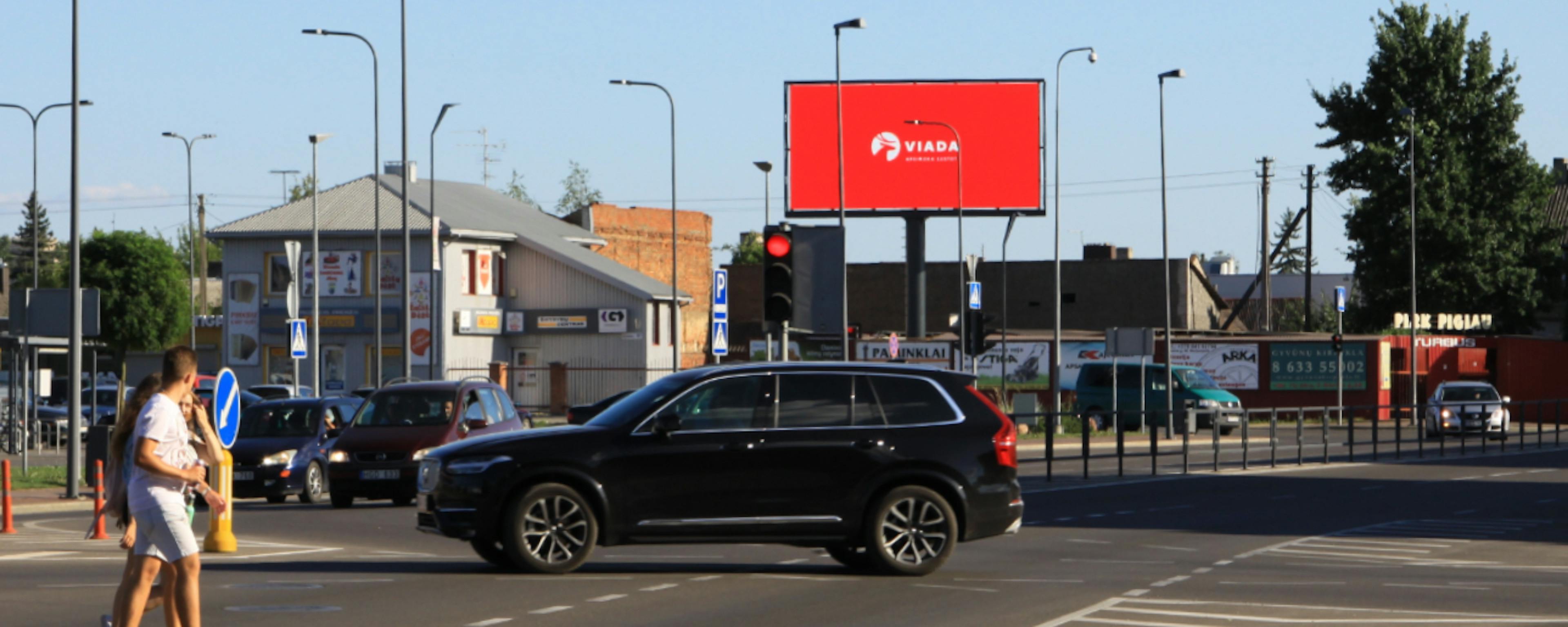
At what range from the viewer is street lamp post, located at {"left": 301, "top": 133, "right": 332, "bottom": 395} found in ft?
140

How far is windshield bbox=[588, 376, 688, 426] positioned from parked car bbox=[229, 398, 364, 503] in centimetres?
1106

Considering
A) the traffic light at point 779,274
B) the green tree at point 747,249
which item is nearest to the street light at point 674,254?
the traffic light at point 779,274

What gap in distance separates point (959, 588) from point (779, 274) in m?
7.25

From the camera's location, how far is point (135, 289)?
74500mm

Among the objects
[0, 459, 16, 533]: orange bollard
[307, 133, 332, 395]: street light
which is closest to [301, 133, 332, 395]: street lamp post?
[307, 133, 332, 395]: street light

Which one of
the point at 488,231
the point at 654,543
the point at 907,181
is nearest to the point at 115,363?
the point at 488,231

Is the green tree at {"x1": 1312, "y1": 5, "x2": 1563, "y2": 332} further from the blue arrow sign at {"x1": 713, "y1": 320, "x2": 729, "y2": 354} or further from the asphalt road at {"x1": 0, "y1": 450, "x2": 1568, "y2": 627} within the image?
the asphalt road at {"x1": 0, "y1": 450, "x2": 1568, "y2": 627}

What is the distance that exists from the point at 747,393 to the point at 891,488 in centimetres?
133

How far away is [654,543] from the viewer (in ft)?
44.9

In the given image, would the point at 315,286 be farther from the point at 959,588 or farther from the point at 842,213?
the point at 959,588

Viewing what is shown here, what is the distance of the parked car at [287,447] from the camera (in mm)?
24188

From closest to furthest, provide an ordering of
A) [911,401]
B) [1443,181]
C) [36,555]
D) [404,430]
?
[911,401]
[36,555]
[404,430]
[1443,181]

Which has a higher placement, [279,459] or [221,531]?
[279,459]

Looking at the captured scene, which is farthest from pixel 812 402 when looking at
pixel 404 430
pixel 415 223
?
pixel 415 223
